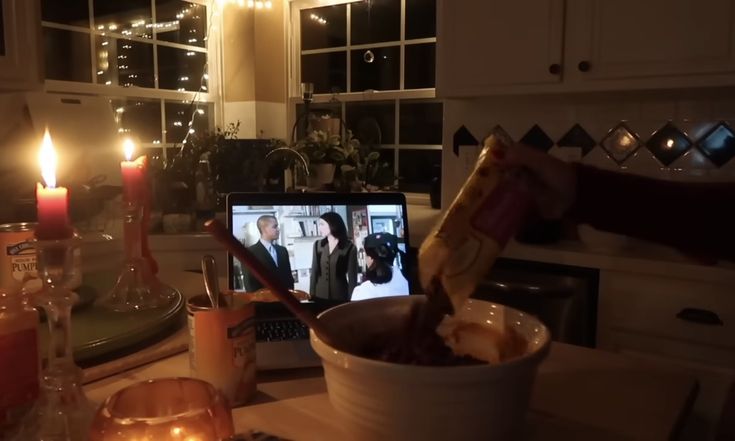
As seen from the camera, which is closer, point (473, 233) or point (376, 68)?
point (473, 233)

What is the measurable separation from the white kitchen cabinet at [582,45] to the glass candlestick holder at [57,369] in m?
1.87

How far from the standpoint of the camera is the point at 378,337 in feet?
2.56

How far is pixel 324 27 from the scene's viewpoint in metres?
3.34

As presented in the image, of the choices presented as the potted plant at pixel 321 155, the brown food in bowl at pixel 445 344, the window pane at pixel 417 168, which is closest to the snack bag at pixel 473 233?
the brown food in bowl at pixel 445 344

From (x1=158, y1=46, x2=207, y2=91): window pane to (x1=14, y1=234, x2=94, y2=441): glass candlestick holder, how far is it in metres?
2.61

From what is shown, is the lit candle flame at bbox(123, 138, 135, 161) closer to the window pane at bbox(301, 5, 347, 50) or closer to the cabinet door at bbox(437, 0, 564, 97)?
the cabinet door at bbox(437, 0, 564, 97)

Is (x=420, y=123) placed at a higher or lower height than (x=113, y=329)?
higher

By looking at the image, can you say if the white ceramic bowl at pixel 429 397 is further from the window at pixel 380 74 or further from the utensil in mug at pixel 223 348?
the window at pixel 380 74

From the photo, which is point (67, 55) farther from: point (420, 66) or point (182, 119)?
point (420, 66)

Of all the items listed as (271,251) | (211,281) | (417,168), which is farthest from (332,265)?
(417,168)

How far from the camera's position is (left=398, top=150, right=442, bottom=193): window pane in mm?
3092

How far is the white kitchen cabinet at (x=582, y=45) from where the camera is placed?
1.91 m

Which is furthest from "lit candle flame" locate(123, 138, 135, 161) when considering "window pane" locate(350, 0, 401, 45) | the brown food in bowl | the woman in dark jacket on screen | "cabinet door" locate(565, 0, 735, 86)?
"window pane" locate(350, 0, 401, 45)

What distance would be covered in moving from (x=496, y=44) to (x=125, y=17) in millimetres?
1728
